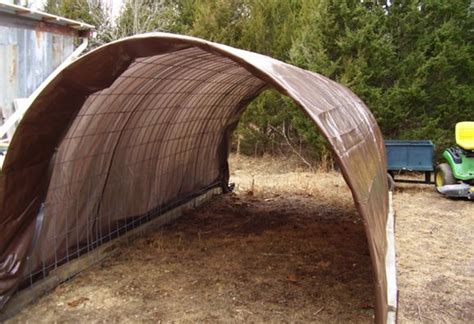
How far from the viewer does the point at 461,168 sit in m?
8.27

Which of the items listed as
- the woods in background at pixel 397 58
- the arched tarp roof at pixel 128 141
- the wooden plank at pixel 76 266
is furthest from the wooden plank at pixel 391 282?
the woods in background at pixel 397 58

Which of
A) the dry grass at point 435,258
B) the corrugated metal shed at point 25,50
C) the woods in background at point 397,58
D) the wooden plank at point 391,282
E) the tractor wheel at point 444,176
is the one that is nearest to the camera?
the wooden plank at point 391,282

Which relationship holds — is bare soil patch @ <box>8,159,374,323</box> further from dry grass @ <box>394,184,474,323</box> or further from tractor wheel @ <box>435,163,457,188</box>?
tractor wheel @ <box>435,163,457,188</box>

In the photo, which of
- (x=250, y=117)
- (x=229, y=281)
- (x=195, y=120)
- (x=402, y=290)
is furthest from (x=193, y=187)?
(x=250, y=117)

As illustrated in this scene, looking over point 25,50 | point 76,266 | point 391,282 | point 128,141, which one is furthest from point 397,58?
point 76,266

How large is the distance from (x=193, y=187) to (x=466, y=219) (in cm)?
397

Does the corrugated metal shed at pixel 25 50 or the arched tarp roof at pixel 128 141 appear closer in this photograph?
the arched tarp roof at pixel 128 141

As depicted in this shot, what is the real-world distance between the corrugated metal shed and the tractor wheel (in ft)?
21.0

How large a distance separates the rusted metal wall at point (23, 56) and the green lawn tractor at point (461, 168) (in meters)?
6.40

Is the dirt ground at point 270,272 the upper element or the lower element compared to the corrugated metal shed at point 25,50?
lower

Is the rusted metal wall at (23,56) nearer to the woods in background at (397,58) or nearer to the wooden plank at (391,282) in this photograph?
the wooden plank at (391,282)

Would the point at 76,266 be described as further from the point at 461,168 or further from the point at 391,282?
the point at 461,168

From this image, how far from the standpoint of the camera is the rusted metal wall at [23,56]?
6.67 m

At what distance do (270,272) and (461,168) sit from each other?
15.7 feet
